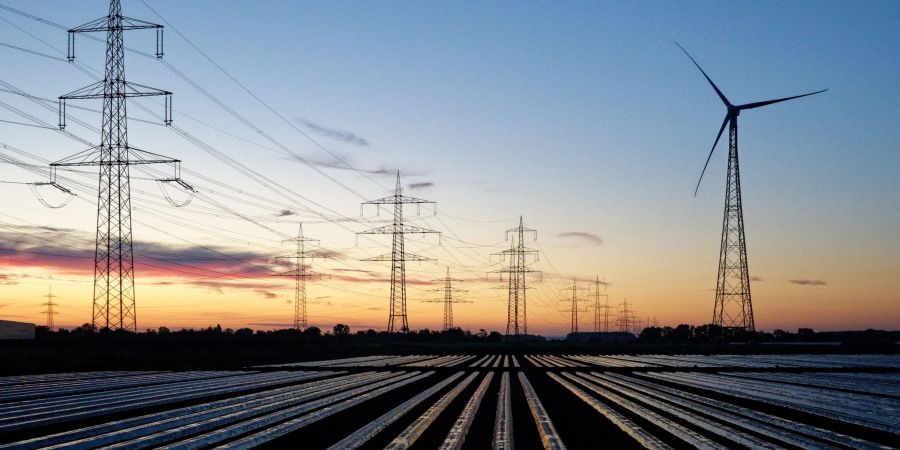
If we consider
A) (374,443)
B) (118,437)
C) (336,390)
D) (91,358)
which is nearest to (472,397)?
(336,390)

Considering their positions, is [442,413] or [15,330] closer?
[442,413]

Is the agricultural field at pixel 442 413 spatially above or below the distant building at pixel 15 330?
above

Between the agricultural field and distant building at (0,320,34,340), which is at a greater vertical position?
the agricultural field

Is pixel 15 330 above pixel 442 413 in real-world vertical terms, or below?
below

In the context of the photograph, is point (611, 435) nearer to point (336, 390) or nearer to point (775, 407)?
point (775, 407)
